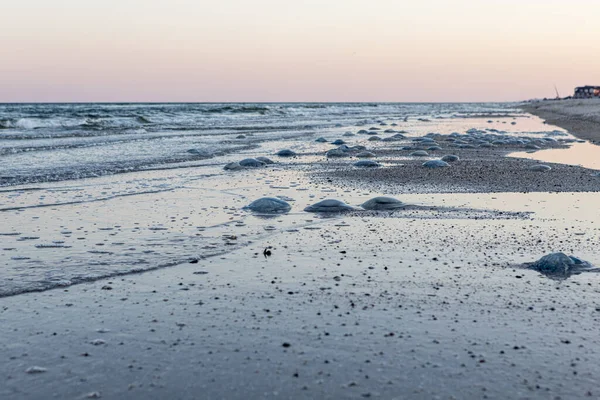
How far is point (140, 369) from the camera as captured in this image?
2826 millimetres

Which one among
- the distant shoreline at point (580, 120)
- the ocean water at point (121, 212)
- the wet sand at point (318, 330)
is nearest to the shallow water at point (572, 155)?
the distant shoreline at point (580, 120)

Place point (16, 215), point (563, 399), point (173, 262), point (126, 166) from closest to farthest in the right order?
point (563, 399) < point (173, 262) < point (16, 215) < point (126, 166)

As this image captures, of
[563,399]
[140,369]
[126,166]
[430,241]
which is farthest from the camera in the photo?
Answer: [126,166]

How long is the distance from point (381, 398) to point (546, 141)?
1807 cm

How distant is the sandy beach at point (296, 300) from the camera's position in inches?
108

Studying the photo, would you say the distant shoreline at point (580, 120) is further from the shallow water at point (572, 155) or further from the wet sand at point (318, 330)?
the wet sand at point (318, 330)

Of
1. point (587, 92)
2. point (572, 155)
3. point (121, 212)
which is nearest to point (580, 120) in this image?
→ point (572, 155)

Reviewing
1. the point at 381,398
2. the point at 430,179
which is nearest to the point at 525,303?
the point at 381,398

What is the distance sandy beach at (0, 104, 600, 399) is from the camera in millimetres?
2734

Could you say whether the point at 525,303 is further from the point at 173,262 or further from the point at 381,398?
the point at 173,262

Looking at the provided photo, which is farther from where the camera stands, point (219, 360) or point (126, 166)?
point (126, 166)

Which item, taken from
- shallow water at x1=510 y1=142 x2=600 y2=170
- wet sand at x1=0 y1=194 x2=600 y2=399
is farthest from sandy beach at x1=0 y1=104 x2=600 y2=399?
shallow water at x1=510 y1=142 x2=600 y2=170

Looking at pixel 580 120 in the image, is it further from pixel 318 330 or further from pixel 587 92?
pixel 587 92

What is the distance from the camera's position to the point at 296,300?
12.6ft
